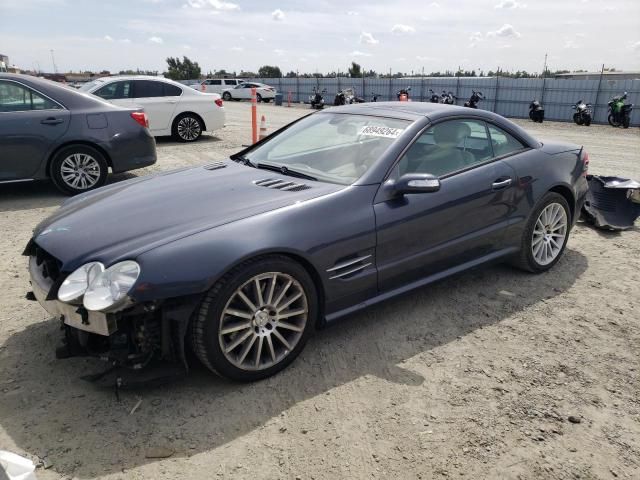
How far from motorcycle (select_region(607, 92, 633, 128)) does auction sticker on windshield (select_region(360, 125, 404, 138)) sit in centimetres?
1813

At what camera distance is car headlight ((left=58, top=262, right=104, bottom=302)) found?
257 centimetres

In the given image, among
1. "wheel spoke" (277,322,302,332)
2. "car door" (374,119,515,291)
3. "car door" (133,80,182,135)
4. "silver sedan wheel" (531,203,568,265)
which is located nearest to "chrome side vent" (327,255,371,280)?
"car door" (374,119,515,291)

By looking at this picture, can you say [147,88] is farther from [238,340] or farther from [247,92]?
[247,92]

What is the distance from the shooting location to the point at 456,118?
3.95m

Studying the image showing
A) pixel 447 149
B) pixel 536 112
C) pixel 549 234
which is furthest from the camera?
pixel 536 112

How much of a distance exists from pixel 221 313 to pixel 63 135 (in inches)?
200

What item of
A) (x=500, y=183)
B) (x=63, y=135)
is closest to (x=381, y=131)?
(x=500, y=183)

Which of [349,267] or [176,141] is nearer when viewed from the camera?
[349,267]

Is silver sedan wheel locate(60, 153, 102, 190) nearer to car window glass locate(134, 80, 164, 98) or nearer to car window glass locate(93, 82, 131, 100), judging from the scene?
car window glass locate(93, 82, 131, 100)

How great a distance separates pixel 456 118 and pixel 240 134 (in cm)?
1044

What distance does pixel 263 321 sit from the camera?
2900 millimetres

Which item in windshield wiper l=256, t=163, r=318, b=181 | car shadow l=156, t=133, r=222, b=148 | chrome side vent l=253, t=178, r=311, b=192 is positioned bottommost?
car shadow l=156, t=133, r=222, b=148

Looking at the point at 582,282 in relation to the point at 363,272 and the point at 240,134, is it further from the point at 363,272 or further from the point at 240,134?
the point at 240,134

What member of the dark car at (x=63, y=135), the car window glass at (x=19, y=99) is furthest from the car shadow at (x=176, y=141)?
the car window glass at (x=19, y=99)
